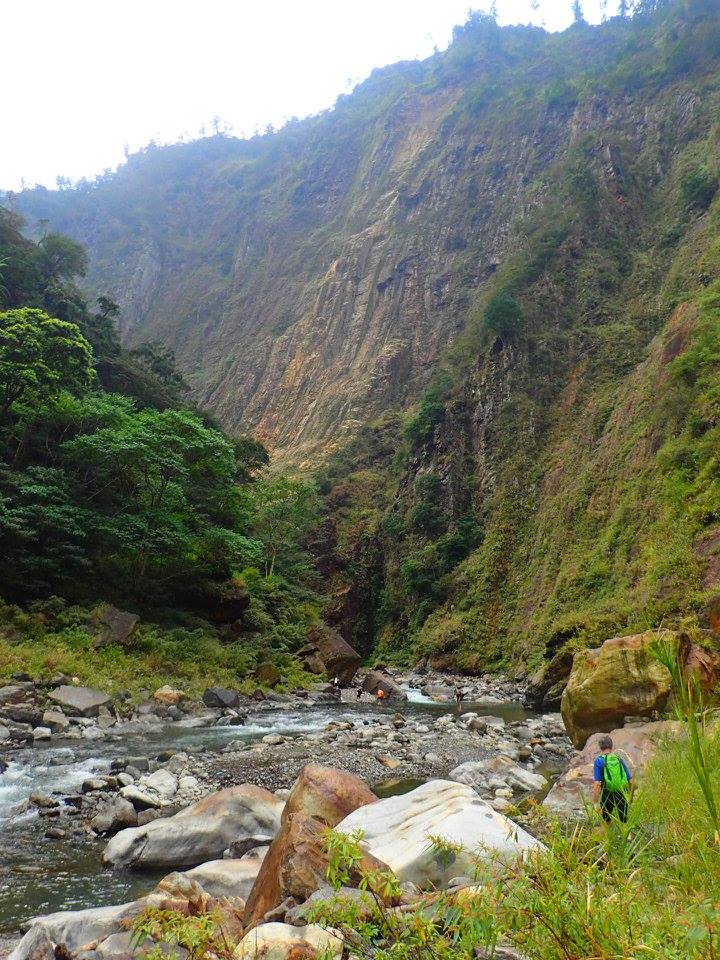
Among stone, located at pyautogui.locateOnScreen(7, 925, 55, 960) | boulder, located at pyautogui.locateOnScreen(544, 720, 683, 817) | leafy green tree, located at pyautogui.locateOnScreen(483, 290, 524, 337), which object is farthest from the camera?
leafy green tree, located at pyautogui.locateOnScreen(483, 290, 524, 337)

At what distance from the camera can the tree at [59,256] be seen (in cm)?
3747

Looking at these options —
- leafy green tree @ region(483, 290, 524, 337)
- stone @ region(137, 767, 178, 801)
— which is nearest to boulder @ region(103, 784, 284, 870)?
stone @ region(137, 767, 178, 801)

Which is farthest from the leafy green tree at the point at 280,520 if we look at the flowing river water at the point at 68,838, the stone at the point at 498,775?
the stone at the point at 498,775

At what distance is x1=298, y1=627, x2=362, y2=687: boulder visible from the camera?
25.1 metres

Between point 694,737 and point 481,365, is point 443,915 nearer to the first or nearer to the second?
point 694,737

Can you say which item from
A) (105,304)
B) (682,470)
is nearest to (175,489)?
(682,470)

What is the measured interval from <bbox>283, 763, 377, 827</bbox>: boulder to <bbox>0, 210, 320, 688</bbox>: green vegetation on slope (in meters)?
12.1

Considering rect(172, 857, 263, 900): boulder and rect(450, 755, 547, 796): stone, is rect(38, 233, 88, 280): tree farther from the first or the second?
rect(172, 857, 263, 900): boulder

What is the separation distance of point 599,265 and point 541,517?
21.9 m

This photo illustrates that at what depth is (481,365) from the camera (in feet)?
142

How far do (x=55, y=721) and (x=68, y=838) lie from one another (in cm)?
624

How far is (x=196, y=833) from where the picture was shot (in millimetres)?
6523

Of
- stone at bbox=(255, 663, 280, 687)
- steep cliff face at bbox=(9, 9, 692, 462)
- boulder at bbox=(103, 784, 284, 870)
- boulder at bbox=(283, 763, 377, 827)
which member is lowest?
stone at bbox=(255, 663, 280, 687)

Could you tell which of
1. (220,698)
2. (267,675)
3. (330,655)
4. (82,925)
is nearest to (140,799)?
(82,925)
